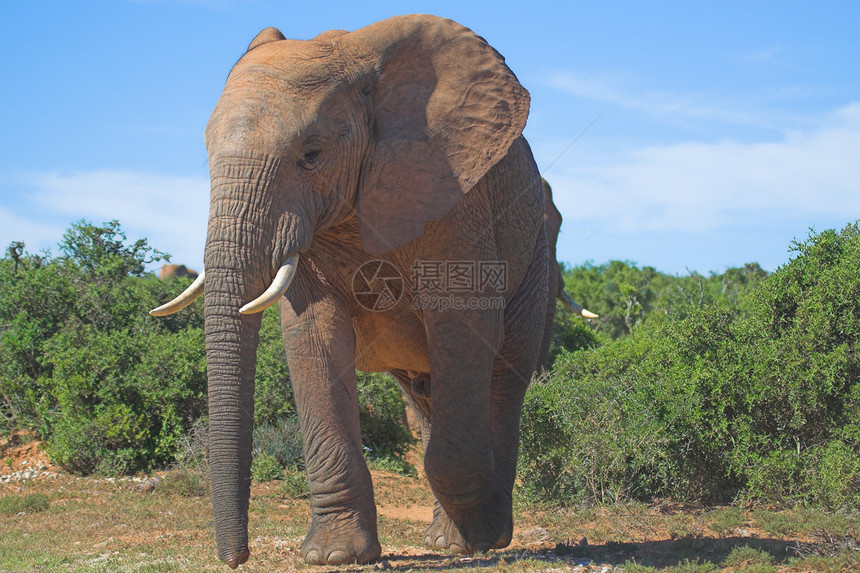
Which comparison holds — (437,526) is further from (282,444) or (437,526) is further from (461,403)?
(282,444)

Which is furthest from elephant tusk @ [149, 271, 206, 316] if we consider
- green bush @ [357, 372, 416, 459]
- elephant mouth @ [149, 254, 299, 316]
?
green bush @ [357, 372, 416, 459]

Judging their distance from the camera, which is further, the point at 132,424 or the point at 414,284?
the point at 132,424

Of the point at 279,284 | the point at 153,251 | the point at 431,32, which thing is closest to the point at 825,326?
the point at 431,32

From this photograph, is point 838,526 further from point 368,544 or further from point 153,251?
point 153,251

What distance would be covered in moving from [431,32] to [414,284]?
137 centimetres

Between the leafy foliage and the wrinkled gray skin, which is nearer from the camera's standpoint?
the wrinkled gray skin

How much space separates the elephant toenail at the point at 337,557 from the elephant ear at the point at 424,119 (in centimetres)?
167

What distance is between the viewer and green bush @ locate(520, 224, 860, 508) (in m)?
7.29

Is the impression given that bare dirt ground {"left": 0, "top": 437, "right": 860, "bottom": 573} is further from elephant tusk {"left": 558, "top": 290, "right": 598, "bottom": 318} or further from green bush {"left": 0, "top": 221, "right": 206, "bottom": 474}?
elephant tusk {"left": 558, "top": 290, "right": 598, "bottom": 318}

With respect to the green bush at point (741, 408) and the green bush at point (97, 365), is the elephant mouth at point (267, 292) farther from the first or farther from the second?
the green bush at point (97, 365)

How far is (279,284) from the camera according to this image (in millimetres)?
4082

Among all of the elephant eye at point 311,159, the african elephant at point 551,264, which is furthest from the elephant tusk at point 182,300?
the african elephant at point 551,264

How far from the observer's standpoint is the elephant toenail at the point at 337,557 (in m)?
5.01

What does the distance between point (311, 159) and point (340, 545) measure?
2.12 meters
